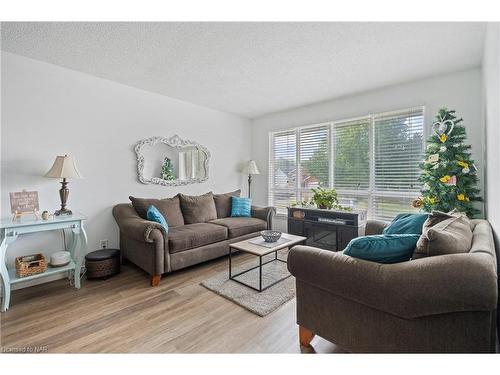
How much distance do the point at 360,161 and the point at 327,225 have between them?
1.17 m

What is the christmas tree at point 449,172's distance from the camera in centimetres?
251

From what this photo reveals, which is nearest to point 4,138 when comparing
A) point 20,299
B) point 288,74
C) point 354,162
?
point 20,299

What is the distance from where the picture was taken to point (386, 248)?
→ 1.36 m

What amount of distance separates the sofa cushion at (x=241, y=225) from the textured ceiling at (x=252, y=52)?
6.61 ft

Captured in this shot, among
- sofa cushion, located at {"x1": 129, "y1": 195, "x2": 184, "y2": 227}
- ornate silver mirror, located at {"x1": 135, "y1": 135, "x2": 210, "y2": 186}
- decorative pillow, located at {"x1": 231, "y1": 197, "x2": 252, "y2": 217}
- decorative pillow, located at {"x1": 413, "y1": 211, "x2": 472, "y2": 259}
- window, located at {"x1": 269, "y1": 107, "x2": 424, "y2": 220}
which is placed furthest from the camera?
decorative pillow, located at {"x1": 231, "y1": 197, "x2": 252, "y2": 217}

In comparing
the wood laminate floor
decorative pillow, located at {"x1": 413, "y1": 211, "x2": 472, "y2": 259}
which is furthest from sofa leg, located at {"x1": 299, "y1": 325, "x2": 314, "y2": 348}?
decorative pillow, located at {"x1": 413, "y1": 211, "x2": 472, "y2": 259}

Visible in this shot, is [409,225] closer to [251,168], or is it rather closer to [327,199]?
[327,199]

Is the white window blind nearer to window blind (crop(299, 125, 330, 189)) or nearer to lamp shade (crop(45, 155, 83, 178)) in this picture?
window blind (crop(299, 125, 330, 189))

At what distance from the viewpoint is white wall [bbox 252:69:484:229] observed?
9.40 feet

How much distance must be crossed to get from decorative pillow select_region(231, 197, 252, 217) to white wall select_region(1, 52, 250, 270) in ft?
2.78

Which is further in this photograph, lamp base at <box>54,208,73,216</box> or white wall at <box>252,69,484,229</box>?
white wall at <box>252,69,484,229</box>

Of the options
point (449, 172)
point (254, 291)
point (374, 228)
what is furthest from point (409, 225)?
point (254, 291)
